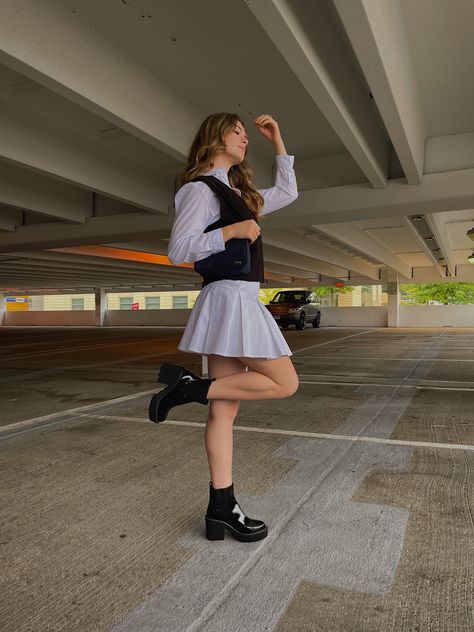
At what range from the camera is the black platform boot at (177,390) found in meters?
2.03

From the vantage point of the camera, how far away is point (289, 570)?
1.89 m

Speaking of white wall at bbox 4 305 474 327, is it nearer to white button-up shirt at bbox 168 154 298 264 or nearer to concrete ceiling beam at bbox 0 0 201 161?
concrete ceiling beam at bbox 0 0 201 161

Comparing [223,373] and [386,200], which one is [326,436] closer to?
[223,373]

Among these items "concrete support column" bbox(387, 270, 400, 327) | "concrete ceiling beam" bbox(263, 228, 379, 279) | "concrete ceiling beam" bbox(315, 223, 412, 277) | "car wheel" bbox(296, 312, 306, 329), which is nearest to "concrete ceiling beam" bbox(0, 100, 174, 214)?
"concrete ceiling beam" bbox(263, 228, 379, 279)

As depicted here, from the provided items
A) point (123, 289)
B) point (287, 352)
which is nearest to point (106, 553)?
point (287, 352)

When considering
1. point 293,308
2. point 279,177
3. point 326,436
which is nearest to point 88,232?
point 326,436

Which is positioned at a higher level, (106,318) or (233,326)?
(233,326)

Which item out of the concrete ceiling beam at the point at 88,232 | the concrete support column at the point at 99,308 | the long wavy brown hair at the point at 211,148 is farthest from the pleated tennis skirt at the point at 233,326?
the concrete support column at the point at 99,308

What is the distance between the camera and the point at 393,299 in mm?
28609

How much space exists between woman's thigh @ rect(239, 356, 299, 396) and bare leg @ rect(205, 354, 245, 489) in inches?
4.1

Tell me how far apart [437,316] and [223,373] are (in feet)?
97.9

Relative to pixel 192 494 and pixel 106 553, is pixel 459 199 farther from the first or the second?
pixel 106 553

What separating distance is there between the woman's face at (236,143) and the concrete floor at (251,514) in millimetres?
Answer: 1745

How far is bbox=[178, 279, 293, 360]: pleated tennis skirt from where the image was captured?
6.38 ft
